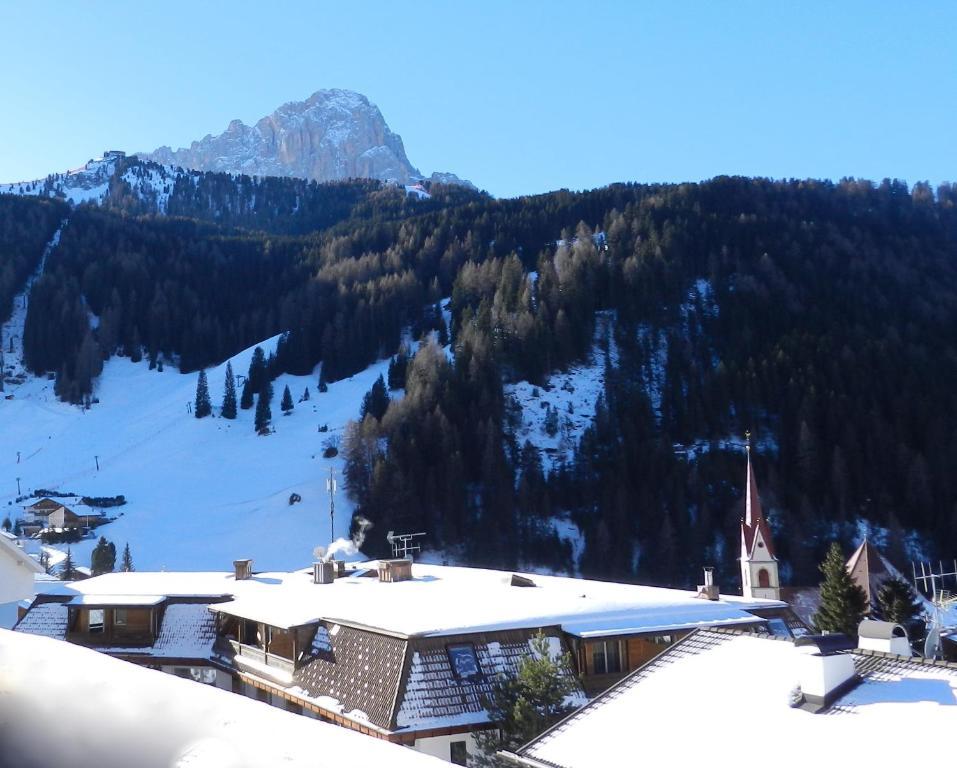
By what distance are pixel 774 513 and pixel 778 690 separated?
195ft

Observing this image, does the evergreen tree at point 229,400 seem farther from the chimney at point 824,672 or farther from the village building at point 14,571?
the chimney at point 824,672

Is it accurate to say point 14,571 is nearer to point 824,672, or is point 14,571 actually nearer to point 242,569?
point 242,569

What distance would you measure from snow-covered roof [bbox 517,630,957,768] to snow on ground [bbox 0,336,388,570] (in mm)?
43442

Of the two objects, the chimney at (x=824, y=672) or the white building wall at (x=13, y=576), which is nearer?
the chimney at (x=824, y=672)

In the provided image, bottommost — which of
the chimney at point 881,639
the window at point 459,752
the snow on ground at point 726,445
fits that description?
the window at point 459,752

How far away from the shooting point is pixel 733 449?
245ft

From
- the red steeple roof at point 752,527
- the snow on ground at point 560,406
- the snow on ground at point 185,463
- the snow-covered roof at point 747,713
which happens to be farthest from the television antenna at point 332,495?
the snow-covered roof at point 747,713

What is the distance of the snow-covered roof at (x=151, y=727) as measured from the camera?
59.2 inches

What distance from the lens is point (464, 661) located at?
53.4 feet

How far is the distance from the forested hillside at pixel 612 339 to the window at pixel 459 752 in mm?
44221

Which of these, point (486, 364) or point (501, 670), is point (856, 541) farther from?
point (501, 670)

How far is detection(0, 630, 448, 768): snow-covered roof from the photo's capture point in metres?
1.50

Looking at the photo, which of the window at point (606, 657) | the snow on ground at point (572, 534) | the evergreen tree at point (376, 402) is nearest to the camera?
the window at point (606, 657)

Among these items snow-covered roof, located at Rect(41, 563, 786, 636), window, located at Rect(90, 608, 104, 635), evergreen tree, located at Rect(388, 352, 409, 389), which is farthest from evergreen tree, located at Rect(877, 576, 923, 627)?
evergreen tree, located at Rect(388, 352, 409, 389)
